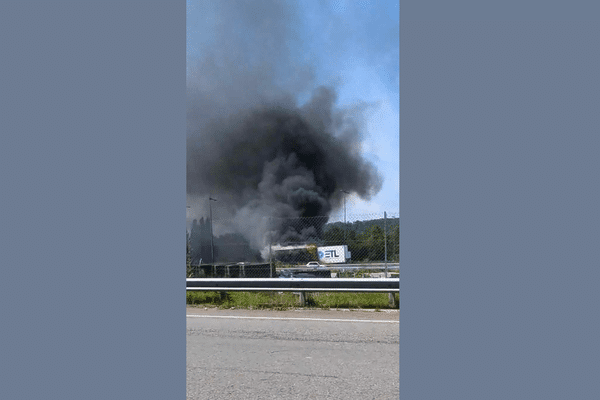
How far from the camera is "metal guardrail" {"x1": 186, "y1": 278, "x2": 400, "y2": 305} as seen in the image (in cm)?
790

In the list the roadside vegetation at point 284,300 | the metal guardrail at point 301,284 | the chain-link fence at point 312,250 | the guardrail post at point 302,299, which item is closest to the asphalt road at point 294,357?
the metal guardrail at point 301,284

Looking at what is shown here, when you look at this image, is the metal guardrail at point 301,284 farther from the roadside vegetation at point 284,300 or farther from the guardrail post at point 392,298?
the roadside vegetation at point 284,300

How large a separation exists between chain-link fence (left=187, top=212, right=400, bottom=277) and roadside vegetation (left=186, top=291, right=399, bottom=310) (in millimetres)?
624

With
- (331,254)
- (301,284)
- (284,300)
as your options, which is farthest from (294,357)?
(331,254)

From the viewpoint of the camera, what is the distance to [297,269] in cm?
1193

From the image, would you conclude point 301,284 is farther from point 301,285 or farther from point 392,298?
point 392,298

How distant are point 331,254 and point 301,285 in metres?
4.79

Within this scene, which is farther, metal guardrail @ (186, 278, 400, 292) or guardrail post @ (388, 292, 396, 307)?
guardrail post @ (388, 292, 396, 307)

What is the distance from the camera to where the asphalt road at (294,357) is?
347 centimetres

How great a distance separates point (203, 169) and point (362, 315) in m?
17.5

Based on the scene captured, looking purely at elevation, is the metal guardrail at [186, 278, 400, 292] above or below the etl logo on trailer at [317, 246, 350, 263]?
below

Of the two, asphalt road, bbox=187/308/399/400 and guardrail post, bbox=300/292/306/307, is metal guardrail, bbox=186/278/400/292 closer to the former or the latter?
guardrail post, bbox=300/292/306/307

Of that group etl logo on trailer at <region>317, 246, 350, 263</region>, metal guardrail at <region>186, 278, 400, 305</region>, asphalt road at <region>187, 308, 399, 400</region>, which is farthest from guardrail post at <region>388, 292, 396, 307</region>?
etl logo on trailer at <region>317, 246, 350, 263</region>

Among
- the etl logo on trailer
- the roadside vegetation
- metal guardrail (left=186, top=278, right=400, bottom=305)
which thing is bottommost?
the roadside vegetation
